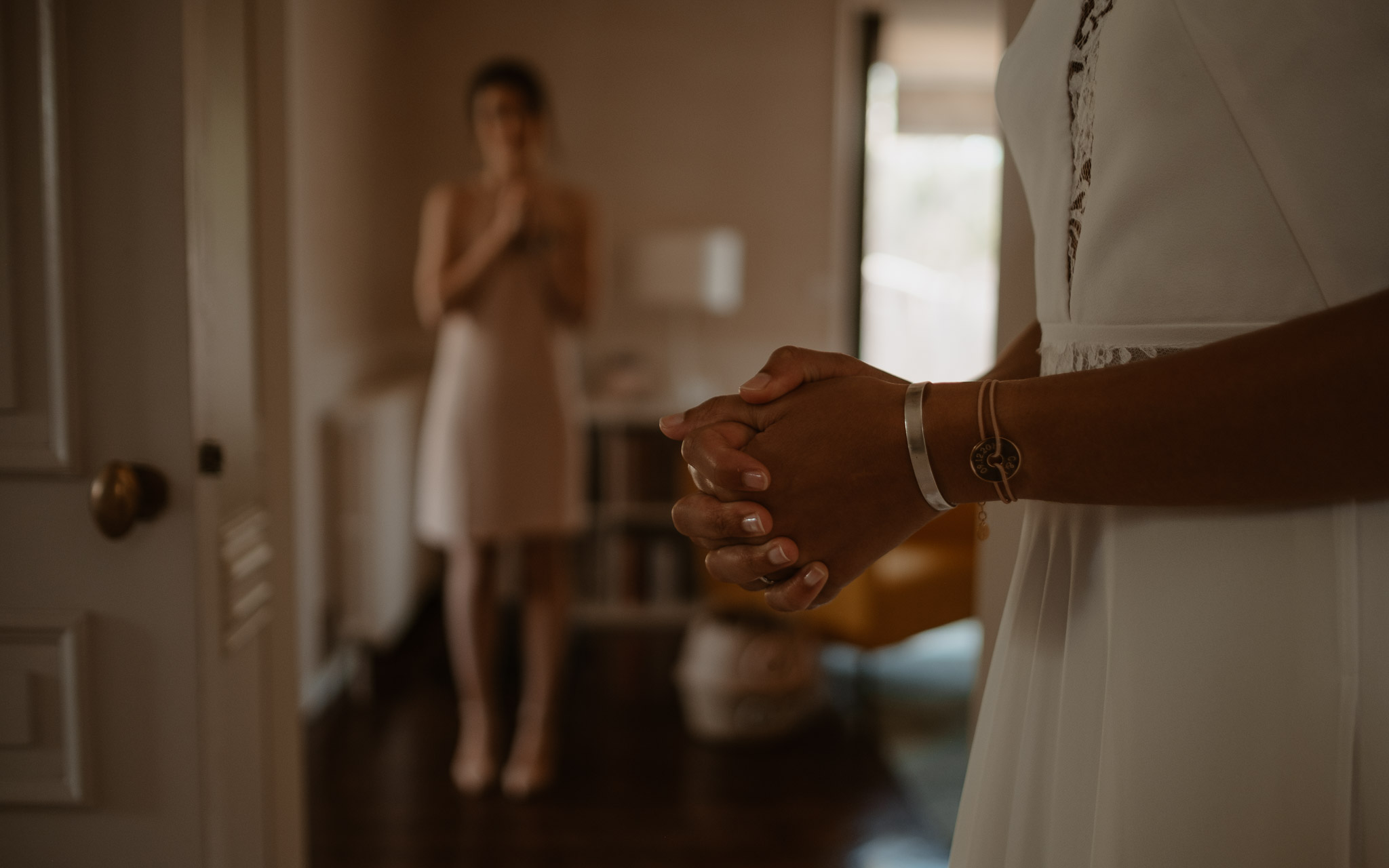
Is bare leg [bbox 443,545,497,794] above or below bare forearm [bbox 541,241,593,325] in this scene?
below

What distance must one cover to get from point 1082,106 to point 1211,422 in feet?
0.78

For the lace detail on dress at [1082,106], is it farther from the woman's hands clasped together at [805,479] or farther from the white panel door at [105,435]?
the white panel door at [105,435]

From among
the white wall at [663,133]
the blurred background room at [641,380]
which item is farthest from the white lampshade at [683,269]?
the white wall at [663,133]

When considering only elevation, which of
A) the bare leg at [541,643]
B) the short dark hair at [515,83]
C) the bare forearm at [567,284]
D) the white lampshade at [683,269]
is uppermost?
the short dark hair at [515,83]

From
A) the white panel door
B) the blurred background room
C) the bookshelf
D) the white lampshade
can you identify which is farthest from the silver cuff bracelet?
the white lampshade

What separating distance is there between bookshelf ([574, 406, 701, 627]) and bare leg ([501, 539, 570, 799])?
1.09 metres

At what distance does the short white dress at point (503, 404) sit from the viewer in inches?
92.5

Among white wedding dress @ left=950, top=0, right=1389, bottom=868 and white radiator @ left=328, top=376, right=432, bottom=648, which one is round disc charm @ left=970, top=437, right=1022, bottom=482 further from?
white radiator @ left=328, top=376, right=432, bottom=648

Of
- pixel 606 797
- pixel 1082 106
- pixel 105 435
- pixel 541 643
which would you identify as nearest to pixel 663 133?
pixel 541 643

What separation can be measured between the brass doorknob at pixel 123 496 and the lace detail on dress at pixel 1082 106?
0.76m

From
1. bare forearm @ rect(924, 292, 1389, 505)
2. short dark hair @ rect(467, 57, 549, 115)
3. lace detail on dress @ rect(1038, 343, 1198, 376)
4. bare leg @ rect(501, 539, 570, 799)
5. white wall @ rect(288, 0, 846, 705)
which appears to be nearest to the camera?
bare forearm @ rect(924, 292, 1389, 505)

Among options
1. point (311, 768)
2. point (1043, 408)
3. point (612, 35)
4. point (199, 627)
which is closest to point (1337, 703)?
point (1043, 408)

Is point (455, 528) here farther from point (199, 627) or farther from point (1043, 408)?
point (1043, 408)

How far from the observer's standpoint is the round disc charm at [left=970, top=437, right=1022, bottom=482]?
20.9 inches
